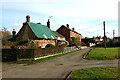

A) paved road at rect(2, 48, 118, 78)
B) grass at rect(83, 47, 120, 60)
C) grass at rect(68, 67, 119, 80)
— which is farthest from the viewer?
grass at rect(83, 47, 120, 60)

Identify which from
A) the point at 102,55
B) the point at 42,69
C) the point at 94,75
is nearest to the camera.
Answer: the point at 94,75

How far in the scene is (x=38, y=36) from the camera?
3123cm

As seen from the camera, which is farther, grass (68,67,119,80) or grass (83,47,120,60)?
grass (83,47,120,60)

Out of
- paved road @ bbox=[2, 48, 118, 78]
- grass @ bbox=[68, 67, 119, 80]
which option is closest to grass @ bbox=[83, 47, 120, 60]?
paved road @ bbox=[2, 48, 118, 78]

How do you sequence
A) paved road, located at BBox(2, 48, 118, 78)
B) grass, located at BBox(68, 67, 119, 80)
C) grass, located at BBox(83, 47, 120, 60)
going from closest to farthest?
1. grass, located at BBox(68, 67, 119, 80)
2. paved road, located at BBox(2, 48, 118, 78)
3. grass, located at BBox(83, 47, 120, 60)

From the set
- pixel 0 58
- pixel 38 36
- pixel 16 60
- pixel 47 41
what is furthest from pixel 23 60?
pixel 47 41

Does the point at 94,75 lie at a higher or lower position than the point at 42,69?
higher

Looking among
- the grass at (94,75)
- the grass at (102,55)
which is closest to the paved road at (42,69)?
the grass at (94,75)

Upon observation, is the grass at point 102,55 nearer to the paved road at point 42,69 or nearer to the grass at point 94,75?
the paved road at point 42,69

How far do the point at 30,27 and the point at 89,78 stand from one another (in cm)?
2724

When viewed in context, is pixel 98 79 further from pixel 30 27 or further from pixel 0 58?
pixel 30 27

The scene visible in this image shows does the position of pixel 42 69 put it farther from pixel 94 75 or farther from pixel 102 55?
pixel 102 55

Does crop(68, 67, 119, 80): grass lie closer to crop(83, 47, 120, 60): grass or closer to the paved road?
the paved road

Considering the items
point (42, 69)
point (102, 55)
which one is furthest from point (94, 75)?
point (102, 55)
